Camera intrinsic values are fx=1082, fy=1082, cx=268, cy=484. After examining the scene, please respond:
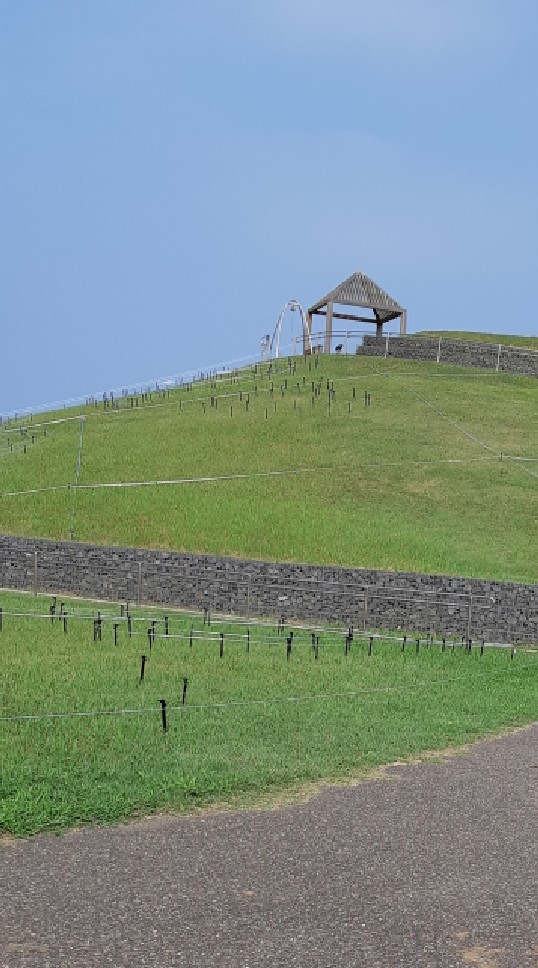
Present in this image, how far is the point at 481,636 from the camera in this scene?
2936cm

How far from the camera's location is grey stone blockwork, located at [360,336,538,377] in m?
70.6

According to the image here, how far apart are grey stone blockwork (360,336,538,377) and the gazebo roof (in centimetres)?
220

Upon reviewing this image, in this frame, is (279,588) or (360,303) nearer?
(279,588)

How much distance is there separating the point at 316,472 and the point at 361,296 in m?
28.3

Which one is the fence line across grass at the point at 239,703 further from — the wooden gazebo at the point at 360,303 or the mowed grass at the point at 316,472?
the wooden gazebo at the point at 360,303

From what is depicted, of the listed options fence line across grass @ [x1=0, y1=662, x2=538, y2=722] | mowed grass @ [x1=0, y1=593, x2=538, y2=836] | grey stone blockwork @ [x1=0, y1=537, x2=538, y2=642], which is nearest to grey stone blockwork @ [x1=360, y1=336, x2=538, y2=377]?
grey stone blockwork @ [x1=0, y1=537, x2=538, y2=642]

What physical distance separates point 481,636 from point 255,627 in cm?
614

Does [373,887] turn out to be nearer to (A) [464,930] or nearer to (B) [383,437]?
(A) [464,930]

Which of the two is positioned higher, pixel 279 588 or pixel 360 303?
pixel 360 303

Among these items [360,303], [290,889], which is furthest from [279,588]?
[360,303]

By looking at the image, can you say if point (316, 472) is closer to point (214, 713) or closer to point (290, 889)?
point (214, 713)

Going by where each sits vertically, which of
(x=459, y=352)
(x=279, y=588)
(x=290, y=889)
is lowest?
(x=290, y=889)

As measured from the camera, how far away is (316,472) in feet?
154

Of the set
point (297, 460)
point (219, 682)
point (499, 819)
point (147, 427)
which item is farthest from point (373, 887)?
point (147, 427)
